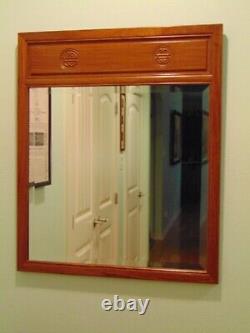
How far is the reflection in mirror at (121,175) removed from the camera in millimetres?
1259

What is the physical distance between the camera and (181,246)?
1.29 m

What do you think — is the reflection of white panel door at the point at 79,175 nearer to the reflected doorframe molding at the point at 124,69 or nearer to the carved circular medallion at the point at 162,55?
the reflected doorframe molding at the point at 124,69

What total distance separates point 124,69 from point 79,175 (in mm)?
395

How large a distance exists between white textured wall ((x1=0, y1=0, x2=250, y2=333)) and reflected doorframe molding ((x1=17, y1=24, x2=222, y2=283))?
0.04 meters

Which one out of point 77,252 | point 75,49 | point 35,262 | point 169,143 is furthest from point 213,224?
point 75,49

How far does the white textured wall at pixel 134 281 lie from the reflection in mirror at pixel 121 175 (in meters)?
0.08

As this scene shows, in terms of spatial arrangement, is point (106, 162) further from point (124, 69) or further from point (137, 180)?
point (124, 69)

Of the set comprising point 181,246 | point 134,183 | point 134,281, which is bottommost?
point 134,281

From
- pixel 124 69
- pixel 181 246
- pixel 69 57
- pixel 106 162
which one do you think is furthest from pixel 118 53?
pixel 181 246

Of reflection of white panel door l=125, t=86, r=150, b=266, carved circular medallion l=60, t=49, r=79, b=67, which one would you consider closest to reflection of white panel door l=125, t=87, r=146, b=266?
reflection of white panel door l=125, t=86, r=150, b=266

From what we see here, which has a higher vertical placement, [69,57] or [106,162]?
[69,57]

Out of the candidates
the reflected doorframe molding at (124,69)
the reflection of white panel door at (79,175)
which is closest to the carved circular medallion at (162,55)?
the reflected doorframe molding at (124,69)

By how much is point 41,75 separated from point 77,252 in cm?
63

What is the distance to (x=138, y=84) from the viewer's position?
1.27 m
